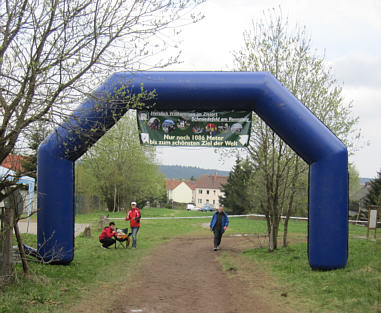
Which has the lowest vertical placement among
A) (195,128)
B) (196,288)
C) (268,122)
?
(196,288)

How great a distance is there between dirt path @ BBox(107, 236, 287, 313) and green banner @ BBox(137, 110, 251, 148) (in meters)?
3.09

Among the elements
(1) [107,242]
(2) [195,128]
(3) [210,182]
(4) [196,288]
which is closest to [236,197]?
(1) [107,242]

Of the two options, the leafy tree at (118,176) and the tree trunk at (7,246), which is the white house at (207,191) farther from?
the tree trunk at (7,246)

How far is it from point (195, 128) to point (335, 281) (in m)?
4.64

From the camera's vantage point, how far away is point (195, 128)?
10383mm

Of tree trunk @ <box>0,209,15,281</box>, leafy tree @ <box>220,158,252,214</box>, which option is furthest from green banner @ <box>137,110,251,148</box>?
leafy tree @ <box>220,158,252,214</box>

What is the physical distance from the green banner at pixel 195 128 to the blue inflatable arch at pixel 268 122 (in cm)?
38

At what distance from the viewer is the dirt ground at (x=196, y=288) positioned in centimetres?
695

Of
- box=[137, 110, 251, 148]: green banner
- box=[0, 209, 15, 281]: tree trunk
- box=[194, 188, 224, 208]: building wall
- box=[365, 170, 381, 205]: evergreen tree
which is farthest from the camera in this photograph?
box=[194, 188, 224, 208]: building wall

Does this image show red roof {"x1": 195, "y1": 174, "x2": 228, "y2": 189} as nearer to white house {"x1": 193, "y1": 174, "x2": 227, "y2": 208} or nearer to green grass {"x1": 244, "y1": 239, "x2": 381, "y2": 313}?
white house {"x1": 193, "y1": 174, "x2": 227, "y2": 208}

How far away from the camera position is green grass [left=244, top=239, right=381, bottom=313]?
670 centimetres

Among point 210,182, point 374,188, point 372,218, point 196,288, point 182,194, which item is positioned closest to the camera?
point 196,288

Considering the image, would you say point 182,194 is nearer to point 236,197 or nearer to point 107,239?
point 236,197

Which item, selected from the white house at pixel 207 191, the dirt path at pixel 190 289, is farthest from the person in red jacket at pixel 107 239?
the white house at pixel 207 191
